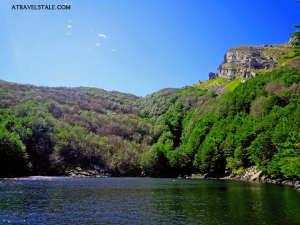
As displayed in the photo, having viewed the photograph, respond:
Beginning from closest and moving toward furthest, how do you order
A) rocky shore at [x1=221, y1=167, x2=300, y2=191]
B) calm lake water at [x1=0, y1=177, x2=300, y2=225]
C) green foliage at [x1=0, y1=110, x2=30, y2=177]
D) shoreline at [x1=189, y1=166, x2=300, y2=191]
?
calm lake water at [x1=0, y1=177, x2=300, y2=225] → shoreline at [x1=189, y1=166, x2=300, y2=191] → rocky shore at [x1=221, y1=167, x2=300, y2=191] → green foliage at [x1=0, y1=110, x2=30, y2=177]

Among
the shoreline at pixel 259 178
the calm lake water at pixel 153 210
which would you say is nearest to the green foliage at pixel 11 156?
the shoreline at pixel 259 178

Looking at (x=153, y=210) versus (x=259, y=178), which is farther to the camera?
(x=259, y=178)

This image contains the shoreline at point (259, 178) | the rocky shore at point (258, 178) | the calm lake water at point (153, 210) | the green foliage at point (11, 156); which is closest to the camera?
the calm lake water at point (153, 210)

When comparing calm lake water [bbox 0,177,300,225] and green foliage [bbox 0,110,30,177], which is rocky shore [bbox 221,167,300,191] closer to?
calm lake water [bbox 0,177,300,225]

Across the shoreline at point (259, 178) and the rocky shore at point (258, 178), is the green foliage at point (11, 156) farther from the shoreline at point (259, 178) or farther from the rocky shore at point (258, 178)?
the rocky shore at point (258, 178)

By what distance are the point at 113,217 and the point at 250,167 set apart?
4877 inches

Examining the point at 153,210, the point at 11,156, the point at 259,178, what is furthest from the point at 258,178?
the point at 11,156

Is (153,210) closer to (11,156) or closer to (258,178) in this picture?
(258,178)

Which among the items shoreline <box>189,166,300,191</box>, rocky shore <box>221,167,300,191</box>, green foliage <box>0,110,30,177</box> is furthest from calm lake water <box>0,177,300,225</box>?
green foliage <box>0,110,30,177</box>

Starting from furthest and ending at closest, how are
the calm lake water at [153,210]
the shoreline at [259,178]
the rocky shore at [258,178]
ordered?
the rocky shore at [258,178]
the shoreline at [259,178]
the calm lake water at [153,210]

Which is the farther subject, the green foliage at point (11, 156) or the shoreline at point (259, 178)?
the green foliage at point (11, 156)

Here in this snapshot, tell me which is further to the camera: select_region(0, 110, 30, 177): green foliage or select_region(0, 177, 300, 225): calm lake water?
select_region(0, 110, 30, 177): green foliage

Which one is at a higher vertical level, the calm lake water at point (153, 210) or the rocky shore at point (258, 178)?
the rocky shore at point (258, 178)

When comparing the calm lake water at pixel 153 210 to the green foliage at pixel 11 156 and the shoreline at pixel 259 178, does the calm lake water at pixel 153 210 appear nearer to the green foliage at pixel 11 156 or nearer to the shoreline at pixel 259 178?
the shoreline at pixel 259 178
